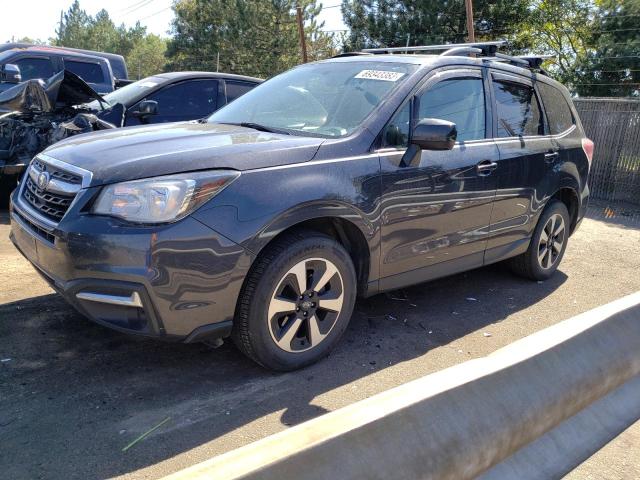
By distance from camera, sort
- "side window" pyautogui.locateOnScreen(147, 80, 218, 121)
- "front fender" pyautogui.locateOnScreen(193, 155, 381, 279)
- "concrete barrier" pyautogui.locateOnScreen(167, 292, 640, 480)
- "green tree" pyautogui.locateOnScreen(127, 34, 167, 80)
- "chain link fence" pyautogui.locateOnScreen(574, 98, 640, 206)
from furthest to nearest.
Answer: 1. "green tree" pyautogui.locateOnScreen(127, 34, 167, 80)
2. "chain link fence" pyautogui.locateOnScreen(574, 98, 640, 206)
3. "side window" pyautogui.locateOnScreen(147, 80, 218, 121)
4. "front fender" pyautogui.locateOnScreen(193, 155, 381, 279)
5. "concrete barrier" pyautogui.locateOnScreen(167, 292, 640, 480)

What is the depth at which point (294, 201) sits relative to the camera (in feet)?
10.5

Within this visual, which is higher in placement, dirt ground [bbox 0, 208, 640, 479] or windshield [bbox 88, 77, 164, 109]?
windshield [bbox 88, 77, 164, 109]

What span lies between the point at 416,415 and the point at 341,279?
58.1 inches

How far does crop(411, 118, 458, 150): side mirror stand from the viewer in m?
3.66

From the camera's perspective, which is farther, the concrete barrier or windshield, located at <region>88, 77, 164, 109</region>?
windshield, located at <region>88, 77, 164, 109</region>

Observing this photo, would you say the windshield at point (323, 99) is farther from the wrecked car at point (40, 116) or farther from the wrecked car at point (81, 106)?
the wrecked car at point (40, 116)

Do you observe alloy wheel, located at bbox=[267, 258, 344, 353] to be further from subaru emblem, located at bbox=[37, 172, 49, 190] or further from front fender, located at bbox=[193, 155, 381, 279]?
subaru emblem, located at bbox=[37, 172, 49, 190]

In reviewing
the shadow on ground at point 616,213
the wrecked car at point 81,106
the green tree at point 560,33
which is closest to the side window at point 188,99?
the wrecked car at point 81,106

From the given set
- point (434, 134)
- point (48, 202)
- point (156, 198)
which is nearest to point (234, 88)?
point (434, 134)

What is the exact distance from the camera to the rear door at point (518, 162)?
15.3 ft

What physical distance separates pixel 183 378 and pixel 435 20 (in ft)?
75.0

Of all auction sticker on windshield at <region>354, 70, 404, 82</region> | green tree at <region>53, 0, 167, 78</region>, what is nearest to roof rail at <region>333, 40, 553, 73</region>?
auction sticker on windshield at <region>354, 70, 404, 82</region>

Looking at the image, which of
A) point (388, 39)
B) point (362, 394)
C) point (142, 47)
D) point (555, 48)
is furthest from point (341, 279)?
point (142, 47)

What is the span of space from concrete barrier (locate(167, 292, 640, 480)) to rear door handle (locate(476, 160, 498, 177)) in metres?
1.41
